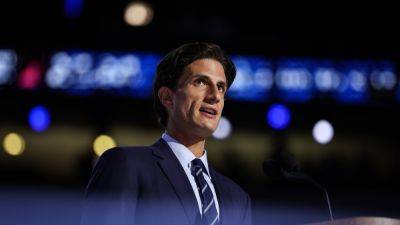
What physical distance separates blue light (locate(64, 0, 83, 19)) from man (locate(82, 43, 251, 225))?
11445 millimetres

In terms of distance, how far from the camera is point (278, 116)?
1366cm

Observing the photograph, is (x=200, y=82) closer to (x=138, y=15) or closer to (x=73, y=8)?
(x=73, y=8)

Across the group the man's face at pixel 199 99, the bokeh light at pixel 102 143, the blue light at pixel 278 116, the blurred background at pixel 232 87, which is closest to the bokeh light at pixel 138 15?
the blurred background at pixel 232 87

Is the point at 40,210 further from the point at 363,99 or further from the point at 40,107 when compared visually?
the point at 363,99

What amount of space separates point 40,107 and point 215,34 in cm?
353

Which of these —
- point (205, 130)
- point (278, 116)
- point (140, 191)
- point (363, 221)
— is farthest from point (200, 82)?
point (278, 116)

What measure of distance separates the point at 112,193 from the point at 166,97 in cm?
60

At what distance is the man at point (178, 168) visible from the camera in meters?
2.79

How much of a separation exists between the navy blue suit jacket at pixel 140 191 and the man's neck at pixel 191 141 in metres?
0.09

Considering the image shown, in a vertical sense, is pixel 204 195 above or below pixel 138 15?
below

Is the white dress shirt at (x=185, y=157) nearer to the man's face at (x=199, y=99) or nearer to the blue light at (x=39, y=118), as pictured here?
the man's face at (x=199, y=99)

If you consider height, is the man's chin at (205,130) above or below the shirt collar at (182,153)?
above

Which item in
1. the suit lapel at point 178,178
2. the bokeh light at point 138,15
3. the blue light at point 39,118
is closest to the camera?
the suit lapel at point 178,178

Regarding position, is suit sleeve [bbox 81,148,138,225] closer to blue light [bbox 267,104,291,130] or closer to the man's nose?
the man's nose
